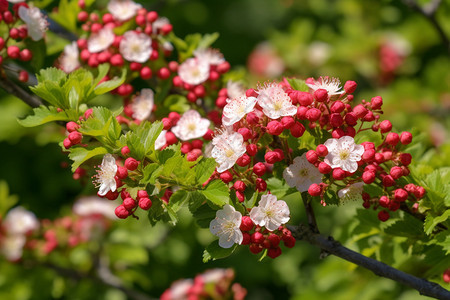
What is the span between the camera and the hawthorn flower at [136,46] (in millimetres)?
2732

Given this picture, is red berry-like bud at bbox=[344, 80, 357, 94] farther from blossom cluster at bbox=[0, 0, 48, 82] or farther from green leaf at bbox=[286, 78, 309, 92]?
blossom cluster at bbox=[0, 0, 48, 82]

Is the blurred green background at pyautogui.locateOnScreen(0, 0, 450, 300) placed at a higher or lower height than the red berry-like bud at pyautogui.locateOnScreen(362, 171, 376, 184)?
lower

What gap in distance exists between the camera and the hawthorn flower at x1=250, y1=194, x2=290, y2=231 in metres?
2.01

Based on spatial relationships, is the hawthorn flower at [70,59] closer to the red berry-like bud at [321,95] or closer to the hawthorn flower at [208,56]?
the hawthorn flower at [208,56]

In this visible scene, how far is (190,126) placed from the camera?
8.30 ft

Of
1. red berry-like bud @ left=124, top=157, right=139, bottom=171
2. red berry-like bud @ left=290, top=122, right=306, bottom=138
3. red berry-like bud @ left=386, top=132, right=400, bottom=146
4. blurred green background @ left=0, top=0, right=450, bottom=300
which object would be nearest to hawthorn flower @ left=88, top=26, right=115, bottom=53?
blurred green background @ left=0, top=0, right=450, bottom=300

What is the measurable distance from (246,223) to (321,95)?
564 mm

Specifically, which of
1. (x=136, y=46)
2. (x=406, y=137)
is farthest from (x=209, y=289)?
(x=406, y=137)

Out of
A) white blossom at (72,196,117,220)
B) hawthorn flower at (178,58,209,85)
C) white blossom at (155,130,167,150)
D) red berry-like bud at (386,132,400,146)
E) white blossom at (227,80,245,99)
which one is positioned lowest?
white blossom at (72,196,117,220)

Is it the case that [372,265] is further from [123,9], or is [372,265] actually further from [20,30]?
[20,30]

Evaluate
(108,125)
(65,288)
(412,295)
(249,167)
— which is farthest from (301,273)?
(108,125)

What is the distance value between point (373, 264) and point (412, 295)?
1563mm

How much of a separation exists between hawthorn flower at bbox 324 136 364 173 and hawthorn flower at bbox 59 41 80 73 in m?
1.52

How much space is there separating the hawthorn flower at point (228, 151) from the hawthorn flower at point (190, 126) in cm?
41
